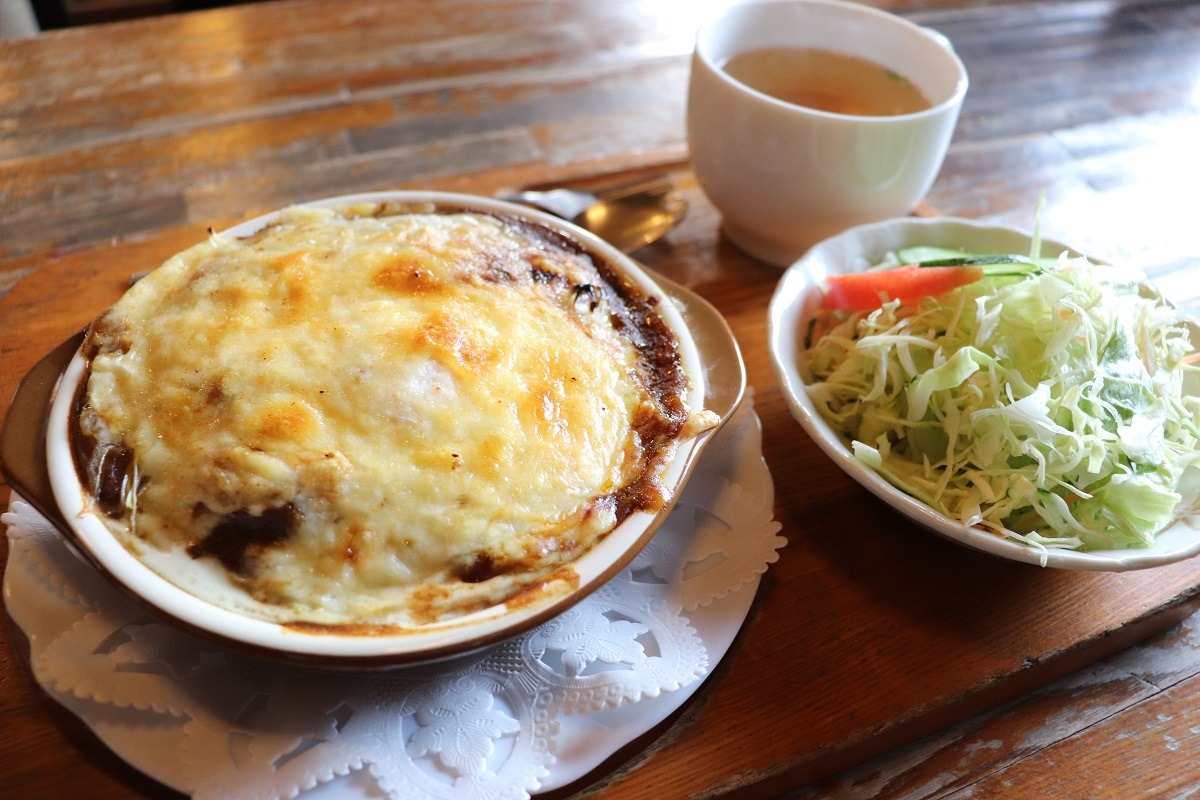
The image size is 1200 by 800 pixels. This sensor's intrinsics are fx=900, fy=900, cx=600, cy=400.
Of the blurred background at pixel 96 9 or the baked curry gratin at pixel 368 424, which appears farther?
the blurred background at pixel 96 9

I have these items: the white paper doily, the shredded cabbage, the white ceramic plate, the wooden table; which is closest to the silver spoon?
the wooden table

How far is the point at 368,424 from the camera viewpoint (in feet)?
3.66

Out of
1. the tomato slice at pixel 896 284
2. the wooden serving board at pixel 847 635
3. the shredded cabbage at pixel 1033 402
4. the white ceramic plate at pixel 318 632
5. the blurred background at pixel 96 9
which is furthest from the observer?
the blurred background at pixel 96 9

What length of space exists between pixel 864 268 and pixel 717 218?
0.45 meters

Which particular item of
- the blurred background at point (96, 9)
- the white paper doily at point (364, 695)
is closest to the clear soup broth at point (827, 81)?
the white paper doily at point (364, 695)

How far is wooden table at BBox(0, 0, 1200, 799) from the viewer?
3.84ft

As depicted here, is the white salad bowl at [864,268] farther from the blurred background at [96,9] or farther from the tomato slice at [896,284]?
the blurred background at [96,9]

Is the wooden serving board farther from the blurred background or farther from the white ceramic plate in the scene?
the blurred background

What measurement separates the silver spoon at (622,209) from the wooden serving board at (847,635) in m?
0.49

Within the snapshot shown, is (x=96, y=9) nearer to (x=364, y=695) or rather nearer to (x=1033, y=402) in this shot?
(x=364, y=695)

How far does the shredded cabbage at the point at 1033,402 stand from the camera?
1307mm

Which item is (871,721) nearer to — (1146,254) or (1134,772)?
(1134,772)

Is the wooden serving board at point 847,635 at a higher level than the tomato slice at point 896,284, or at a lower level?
lower

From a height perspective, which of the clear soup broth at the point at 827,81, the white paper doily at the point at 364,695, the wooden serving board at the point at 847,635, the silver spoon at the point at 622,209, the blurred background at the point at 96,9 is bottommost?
the wooden serving board at the point at 847,635
